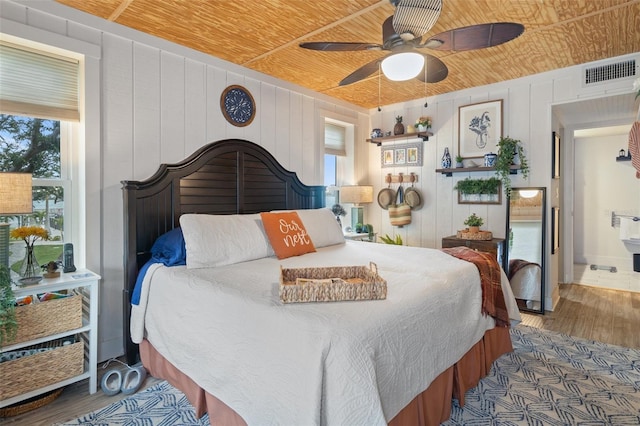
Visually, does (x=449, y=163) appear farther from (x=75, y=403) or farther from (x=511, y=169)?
(x=75, y=403)

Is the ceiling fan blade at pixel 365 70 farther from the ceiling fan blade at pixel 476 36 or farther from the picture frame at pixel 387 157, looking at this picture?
the picture frame at pixel 387 157

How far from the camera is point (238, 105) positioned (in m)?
3.46

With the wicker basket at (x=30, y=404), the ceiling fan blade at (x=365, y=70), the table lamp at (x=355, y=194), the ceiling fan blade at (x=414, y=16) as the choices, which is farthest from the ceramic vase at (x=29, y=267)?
the table lamp at (x=355, y=194)

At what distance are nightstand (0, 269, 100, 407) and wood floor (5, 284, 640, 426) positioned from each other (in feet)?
0.37

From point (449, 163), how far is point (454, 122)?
540mm

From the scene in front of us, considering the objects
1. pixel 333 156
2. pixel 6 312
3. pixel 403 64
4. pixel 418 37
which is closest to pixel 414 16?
pixel 418 37

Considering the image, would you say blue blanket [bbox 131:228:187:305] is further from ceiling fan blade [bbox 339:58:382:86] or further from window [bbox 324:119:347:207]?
window [bbox 324:119:347:207]

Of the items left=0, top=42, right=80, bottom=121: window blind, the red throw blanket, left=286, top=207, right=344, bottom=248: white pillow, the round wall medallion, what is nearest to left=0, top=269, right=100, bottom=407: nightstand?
left=0, top=42, right=80, bottom=121: window blind

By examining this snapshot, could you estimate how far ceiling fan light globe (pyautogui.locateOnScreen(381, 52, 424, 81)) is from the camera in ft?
6.95

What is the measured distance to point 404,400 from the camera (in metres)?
1.42

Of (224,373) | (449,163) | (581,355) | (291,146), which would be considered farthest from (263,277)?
(449,163)

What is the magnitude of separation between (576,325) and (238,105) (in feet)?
13.1

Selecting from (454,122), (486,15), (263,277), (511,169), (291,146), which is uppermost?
(486,15)

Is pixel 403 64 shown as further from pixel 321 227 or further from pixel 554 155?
pixel 554 155
